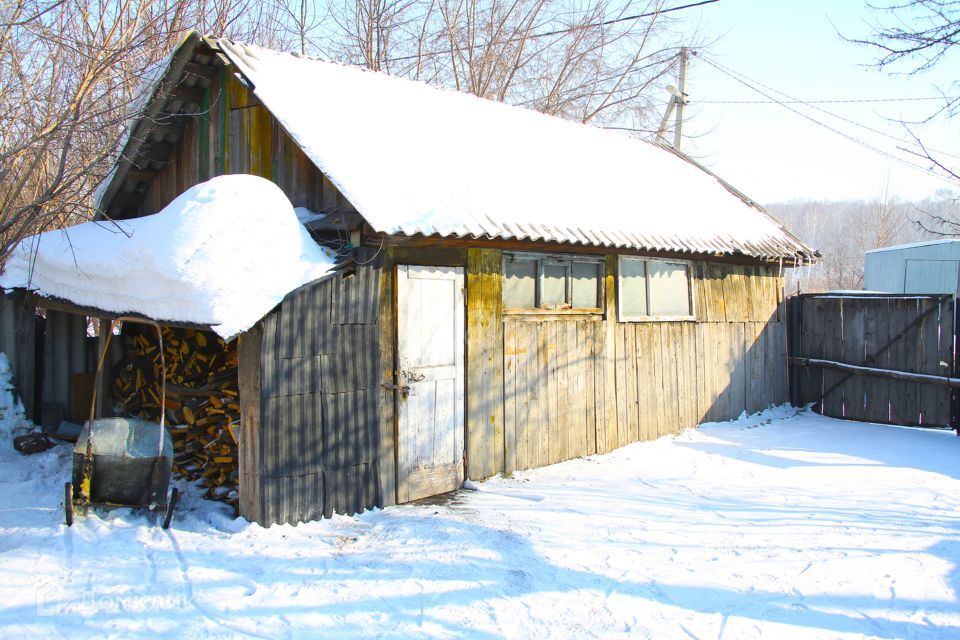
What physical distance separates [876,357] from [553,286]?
6.53m

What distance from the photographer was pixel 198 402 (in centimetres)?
733

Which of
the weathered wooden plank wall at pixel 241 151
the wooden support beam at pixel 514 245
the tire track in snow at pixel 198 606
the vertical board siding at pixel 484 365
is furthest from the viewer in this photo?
the vertical board siding at pixel 484 365

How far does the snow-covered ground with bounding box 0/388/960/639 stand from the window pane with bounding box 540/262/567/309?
6.80 ft

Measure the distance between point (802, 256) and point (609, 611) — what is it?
9708 millimetres

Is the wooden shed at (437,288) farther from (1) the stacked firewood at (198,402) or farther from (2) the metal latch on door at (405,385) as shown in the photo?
(1) the stacked firewood at (198,402)

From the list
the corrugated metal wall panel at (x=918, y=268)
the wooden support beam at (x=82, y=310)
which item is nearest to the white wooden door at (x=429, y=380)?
the wooden support beam at (x=82, y=310)

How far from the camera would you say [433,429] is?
712 centimetres

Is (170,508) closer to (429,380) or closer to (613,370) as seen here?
(429,380)

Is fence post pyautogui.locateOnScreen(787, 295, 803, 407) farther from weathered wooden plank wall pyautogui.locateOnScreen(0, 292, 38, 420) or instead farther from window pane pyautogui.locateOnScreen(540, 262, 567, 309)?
weathered wooden plank wall pyautogui.locateOnScreen(0, 292, 38, 420)

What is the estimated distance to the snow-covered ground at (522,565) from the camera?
14.4 ft

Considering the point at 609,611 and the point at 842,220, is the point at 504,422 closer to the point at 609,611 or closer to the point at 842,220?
the point at 609,611

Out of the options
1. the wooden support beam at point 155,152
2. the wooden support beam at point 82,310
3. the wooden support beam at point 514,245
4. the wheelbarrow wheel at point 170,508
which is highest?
the wooden support beam at point 155,152

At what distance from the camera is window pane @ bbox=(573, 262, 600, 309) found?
28.6 feet

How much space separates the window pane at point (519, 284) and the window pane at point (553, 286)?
128mm
